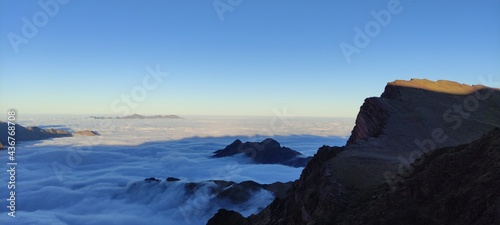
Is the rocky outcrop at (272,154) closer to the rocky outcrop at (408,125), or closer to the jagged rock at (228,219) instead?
the rocky outcrop at (408,125)

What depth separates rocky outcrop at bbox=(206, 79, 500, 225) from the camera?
14266 mm

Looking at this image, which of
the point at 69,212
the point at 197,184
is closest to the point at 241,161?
the point at 197,184

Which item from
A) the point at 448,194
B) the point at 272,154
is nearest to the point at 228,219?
the point at 448,194

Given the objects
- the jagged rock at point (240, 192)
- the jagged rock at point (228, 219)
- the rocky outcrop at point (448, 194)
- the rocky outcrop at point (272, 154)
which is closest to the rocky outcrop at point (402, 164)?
the rocky outcrop at point (448, 194)

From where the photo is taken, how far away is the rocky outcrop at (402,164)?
1427cm

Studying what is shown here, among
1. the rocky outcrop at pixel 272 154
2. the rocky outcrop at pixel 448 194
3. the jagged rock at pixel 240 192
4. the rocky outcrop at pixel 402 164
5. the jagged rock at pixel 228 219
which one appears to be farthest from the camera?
the rocky outcrop at pixel 272 154

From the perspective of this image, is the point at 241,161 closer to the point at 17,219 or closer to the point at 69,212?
the point at 69,212

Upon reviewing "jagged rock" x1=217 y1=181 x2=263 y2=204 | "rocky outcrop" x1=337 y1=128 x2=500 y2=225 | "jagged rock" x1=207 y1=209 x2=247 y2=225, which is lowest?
"jagged rock" x1=217 y1=181 x2=263 y2=204

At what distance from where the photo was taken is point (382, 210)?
611 inches

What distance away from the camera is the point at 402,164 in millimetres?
21828

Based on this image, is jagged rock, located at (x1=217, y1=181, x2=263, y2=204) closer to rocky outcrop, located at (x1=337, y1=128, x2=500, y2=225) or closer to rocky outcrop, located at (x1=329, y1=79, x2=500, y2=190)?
rocky outcrop, located at (x1=329, y1=79, x2=500, y2=190)

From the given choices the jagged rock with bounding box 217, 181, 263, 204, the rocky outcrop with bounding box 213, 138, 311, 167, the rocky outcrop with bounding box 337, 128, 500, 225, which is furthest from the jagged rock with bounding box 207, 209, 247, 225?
the rocky outcrop with bounding box 213, 138, 311, 167

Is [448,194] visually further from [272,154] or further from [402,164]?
[272,154]

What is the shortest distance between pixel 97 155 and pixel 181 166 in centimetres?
5660
